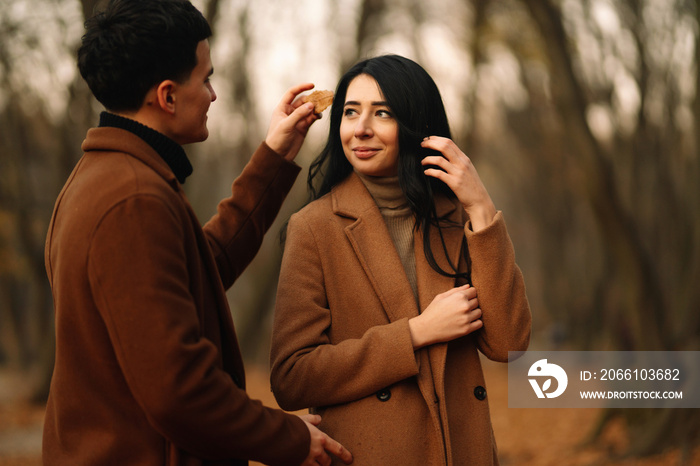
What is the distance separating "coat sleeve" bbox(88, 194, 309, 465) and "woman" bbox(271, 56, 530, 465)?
67 centimetres

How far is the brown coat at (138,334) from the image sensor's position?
190 cm

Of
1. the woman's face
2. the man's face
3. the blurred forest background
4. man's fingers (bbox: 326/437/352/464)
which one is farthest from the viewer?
the blurred forest background

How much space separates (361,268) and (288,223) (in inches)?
15.6

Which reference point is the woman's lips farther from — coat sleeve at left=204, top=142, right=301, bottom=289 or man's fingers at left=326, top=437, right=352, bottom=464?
man's fingers at left=326, top=437, right=352, bottom=464

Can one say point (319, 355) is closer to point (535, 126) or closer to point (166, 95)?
point (166, 95)

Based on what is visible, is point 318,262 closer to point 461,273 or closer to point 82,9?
point 461,273

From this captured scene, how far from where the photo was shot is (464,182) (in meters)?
2.69

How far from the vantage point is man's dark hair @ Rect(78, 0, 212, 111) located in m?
2.13

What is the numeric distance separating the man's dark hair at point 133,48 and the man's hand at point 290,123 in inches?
34.9

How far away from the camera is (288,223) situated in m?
2.98

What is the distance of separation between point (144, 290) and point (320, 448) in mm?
888

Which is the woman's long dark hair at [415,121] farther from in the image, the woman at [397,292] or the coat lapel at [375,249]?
the coat lapel at [375,249]

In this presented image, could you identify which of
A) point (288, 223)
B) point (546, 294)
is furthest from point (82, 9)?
point (546, 294)

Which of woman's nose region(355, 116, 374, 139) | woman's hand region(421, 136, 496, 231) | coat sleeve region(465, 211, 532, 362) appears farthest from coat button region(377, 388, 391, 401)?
woman's nose region(355, 116, 374, 139)
